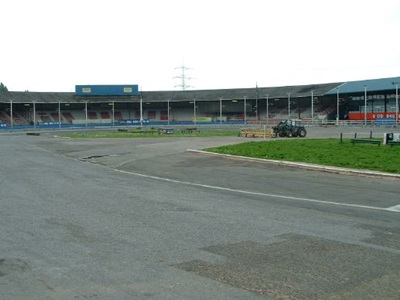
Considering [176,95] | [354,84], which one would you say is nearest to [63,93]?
[176,95]

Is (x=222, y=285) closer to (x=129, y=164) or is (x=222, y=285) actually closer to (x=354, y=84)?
(x=129, y=164)

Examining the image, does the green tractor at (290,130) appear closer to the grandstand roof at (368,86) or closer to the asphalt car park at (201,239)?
the asphalt car park at (201,239)

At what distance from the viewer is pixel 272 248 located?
25.3 feet

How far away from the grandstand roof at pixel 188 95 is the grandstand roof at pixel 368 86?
10.2 feet

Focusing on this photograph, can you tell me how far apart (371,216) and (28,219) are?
7.68 m

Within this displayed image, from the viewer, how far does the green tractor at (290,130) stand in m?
46.4

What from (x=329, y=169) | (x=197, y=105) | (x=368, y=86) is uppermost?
(x=368, y=86)

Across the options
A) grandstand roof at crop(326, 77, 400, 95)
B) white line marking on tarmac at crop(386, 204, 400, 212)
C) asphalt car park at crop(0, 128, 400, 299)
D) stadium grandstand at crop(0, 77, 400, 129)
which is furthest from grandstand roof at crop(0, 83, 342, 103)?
white line marking on tarmac at crop(386, 204, 400, 212)

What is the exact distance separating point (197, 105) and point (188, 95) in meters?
3.93

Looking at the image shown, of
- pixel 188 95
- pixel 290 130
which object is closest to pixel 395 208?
pixel 290 130

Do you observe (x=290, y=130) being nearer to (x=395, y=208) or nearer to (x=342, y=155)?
(x=342, y=155)

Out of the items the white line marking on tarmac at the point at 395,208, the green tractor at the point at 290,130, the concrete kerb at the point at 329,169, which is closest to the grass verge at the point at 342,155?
the concrete kerb at the point at 329,169

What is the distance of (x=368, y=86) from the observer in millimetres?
83312

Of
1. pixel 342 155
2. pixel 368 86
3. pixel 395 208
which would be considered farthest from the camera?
pixel 368 86
